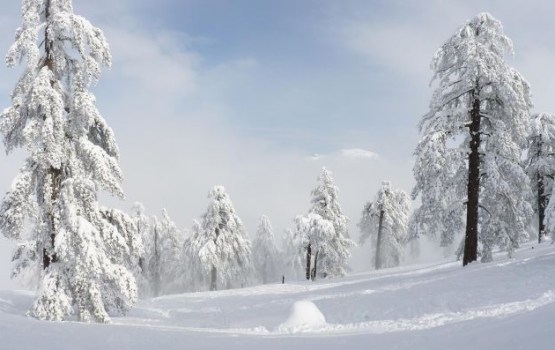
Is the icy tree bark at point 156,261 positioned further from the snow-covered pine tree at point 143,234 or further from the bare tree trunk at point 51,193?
the bare tree trunk at point 51,193

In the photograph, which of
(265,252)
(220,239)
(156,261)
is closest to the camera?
(220,239)

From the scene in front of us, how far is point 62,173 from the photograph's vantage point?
15.1 metres

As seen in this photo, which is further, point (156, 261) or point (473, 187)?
point (156, 261)

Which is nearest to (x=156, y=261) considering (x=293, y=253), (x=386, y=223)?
(x=293, y=253)

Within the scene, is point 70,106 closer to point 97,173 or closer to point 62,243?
point 97,173

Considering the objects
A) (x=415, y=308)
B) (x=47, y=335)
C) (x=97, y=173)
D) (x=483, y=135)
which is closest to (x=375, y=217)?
(x=483, y=135)

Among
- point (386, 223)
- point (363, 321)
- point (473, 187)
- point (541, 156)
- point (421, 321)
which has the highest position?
point (541, 156)

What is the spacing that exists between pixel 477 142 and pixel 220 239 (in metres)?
26.5

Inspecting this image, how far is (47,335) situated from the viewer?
8.71 meters

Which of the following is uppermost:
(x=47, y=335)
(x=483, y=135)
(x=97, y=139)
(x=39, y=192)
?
(x=483, y=135)

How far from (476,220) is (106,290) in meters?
15.8

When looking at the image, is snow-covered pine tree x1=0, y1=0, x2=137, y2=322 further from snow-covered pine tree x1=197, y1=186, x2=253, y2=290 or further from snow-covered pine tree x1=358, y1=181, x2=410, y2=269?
snow-covered pine tree x1=358, y1=181, x2=410, y2=269

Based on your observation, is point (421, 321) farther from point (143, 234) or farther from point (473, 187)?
point (143, 234)

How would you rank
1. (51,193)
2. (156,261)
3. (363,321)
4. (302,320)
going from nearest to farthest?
(302,320), (51,193), (363,321), (156,261)
